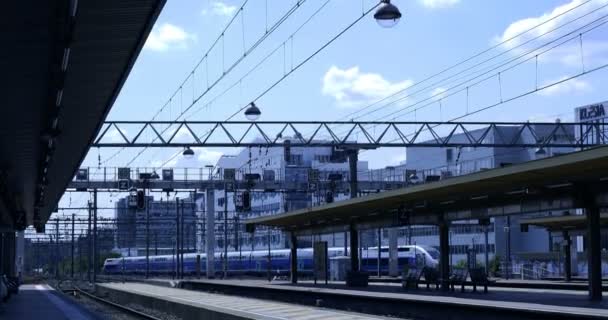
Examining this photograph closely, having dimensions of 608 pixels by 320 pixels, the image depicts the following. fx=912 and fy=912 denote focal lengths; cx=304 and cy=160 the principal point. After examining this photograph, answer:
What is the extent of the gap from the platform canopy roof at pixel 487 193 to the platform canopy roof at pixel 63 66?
365 inches

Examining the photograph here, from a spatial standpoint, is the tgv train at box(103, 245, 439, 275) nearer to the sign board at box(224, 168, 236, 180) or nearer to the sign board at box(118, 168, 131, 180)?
the sign board at box(224, 168, 236, 180)

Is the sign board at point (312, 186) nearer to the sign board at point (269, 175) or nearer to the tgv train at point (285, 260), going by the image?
the tgv train at point (285, 260)

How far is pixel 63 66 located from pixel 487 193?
49.5 ft

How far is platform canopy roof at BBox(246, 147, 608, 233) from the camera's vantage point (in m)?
20.1

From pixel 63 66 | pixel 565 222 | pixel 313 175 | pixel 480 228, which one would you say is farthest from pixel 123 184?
pixel 480 228

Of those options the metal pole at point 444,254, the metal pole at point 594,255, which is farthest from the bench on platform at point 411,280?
the metal pole at point 594,255

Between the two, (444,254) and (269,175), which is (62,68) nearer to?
(444,254)

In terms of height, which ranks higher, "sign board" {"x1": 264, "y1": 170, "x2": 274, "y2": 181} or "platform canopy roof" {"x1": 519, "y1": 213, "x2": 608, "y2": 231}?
"sign board" {"x1": 264, "y1": 170, "x2": 274, "y2": 181}

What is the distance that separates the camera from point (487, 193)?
26.0 meters

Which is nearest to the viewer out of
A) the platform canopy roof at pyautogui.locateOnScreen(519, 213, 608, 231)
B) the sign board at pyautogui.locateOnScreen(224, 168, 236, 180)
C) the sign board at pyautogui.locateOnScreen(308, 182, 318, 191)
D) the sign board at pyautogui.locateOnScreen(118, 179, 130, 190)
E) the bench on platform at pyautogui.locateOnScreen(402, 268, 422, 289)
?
the bench on platform at pyautogui.locateOnScreen(402, 268, 422, 289)

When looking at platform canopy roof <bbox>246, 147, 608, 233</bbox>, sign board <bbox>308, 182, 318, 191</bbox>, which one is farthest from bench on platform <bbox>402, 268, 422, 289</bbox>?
sign board <bbox>308, 182, 318, 191</bbox>

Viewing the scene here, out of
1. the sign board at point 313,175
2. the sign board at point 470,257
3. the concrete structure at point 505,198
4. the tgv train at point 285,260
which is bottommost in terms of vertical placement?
the tgv train at point 285,260

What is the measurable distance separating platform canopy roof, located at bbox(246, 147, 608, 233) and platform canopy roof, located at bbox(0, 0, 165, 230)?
9259 mm

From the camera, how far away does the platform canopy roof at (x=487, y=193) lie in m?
20.1
